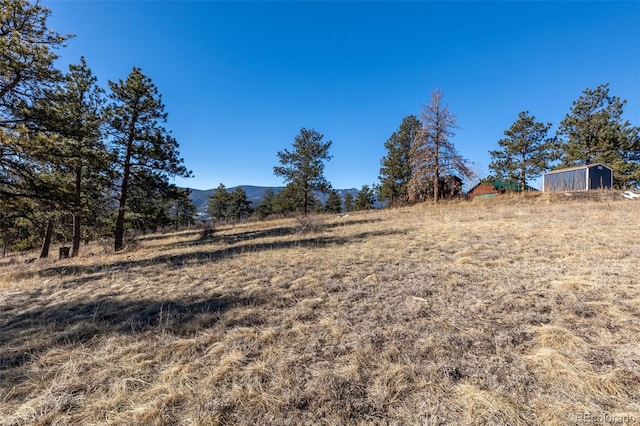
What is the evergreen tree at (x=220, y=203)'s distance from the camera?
49.2 m

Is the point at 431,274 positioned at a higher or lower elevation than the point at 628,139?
lower

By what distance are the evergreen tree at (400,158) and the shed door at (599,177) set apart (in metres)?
14.4

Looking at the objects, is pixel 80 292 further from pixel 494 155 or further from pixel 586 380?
pixel 494 155

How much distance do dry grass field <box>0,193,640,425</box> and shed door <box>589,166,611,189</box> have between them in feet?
70.8

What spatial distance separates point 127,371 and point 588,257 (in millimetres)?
7648

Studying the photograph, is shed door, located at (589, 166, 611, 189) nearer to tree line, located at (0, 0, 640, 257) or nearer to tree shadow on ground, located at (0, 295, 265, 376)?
tree line, located at (0, 0, 640, 257)

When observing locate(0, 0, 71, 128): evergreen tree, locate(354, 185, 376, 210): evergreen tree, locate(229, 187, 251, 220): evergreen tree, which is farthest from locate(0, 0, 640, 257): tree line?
locate(229, 187, 251, 220): evergreen tree

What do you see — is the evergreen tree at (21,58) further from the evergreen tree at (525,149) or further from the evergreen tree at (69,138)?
the evergreen tree at (525,149)

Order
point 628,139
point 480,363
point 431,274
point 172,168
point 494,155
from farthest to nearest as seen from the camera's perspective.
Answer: point 494,155 → point 628,139 → point 172,168 → point 431,274 → point 480,363

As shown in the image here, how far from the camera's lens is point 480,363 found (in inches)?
93.1

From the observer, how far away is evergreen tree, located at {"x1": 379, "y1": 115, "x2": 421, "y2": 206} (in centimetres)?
2752

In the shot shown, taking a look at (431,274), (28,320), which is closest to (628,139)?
(431,274)

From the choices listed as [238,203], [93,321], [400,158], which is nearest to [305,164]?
[400,158]

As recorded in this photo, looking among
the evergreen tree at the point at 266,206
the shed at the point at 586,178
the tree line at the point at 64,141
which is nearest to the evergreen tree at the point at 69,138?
the tree line at the point at 64,141
